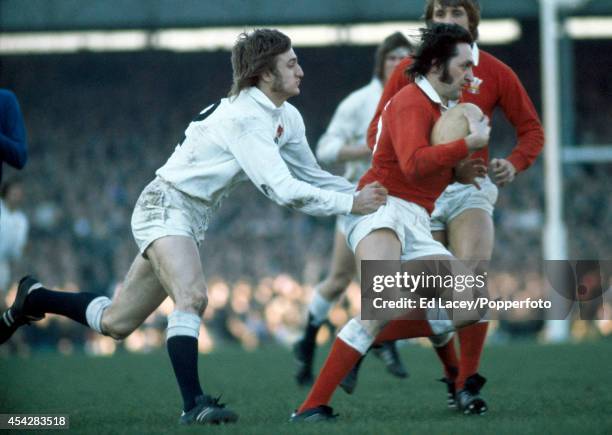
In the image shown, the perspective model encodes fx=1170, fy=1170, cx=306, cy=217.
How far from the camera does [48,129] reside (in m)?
27.0

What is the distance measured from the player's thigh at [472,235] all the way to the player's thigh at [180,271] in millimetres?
1611

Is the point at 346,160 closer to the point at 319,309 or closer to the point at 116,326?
the point at 319,309

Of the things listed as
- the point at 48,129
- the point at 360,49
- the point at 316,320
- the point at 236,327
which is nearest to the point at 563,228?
the point at 236,327

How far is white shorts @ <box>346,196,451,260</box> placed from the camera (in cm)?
561

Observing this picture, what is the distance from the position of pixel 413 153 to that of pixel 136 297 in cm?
168

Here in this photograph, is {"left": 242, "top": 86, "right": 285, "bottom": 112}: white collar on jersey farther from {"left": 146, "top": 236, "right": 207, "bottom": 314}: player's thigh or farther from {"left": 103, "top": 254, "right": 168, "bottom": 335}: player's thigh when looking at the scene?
{"left": 103, "top": 254, "right": 168, "bottom": 335}: player's thigh

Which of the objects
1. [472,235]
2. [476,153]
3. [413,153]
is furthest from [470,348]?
[413,153]

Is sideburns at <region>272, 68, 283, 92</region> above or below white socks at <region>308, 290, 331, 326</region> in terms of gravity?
above

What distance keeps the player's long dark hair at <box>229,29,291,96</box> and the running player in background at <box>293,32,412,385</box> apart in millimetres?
2743

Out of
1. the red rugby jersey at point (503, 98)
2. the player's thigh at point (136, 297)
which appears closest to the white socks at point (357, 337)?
the player's thigh at point (136, 297)

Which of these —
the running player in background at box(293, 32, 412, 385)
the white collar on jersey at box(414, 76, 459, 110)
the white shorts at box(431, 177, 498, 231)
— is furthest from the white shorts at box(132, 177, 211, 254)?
the running player in background at box(293, 32, 412, 385)

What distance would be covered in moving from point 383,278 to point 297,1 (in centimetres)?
1683

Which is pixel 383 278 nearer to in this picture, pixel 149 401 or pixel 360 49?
pixel 149 401

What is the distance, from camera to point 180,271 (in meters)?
5.59
